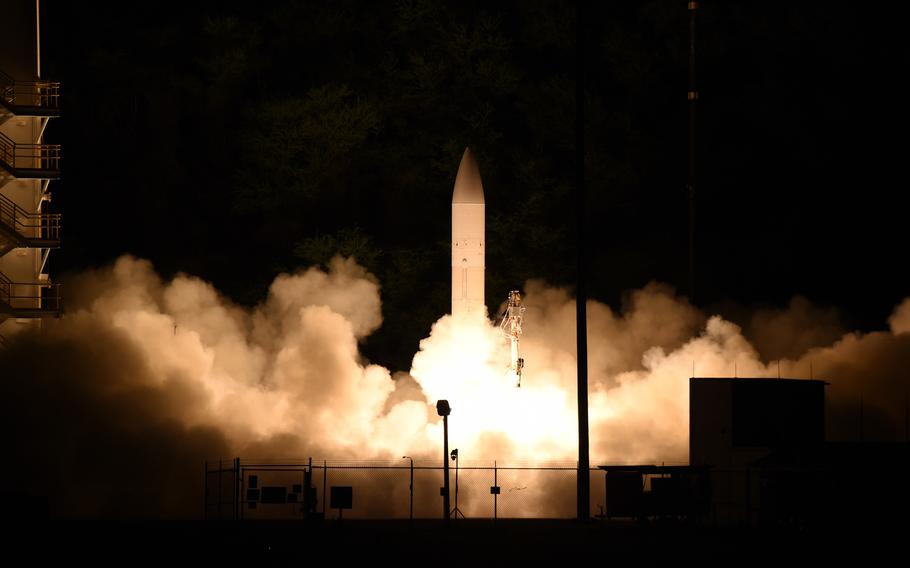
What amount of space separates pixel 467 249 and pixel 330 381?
239 inches

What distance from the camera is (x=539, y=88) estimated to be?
64500 millimetres

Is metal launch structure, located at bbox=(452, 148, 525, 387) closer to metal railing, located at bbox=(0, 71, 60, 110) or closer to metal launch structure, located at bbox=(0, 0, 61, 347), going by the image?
metal launch structure, located at bbox=(0, 0, 61, 347)

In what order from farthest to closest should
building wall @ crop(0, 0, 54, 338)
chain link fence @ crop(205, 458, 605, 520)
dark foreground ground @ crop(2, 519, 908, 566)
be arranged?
building wall @ crop(0, 0, 54, 338)
chain link fence @ crop(205, 458, 605, 520)
dark foreground ground @ crop(2, 519, 908, 566)

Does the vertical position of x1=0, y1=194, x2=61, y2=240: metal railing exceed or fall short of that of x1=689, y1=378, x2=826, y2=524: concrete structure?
it exceeds it

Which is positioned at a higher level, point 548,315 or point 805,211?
point 805,211

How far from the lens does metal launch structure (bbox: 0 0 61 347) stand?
158 feet

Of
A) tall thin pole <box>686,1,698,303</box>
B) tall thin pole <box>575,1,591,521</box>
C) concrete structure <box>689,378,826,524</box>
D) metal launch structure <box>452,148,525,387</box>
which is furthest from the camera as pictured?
tall thin pole <box>686,1,698,303</box>

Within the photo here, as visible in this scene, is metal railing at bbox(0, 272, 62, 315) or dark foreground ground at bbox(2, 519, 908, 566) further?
metal railing at bbox(0, 272, 62, 315)

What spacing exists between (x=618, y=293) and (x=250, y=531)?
2855 centimetres

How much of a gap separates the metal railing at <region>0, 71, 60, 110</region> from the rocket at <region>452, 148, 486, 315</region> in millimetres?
12510

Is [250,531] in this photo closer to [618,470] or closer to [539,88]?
[618,470]

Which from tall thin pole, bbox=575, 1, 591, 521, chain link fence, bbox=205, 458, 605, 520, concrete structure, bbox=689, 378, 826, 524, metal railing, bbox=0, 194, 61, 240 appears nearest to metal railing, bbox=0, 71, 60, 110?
metal railing, bbox=0, 194, 61, 240

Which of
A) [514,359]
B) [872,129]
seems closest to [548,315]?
[514,359]

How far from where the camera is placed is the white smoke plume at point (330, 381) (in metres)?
44.5
